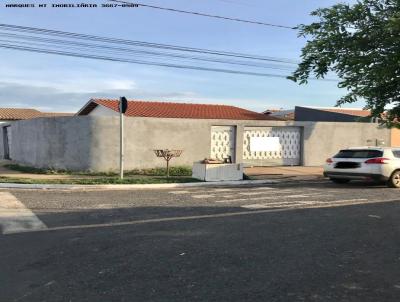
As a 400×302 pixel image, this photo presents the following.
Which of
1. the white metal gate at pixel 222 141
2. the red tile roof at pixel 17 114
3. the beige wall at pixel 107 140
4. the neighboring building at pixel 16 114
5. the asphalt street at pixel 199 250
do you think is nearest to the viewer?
the asphalt street at pixel 199 250

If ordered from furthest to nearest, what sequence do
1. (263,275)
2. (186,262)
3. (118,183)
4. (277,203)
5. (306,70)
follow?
1. (118,183)
2. (277,203)
3. (306,70)
4. (186,262)
5. (263,275)

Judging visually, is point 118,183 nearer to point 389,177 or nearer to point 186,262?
point 389,177

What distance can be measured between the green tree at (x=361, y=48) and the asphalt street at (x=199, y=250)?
2.41 m

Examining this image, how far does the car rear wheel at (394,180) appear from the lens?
15.3m

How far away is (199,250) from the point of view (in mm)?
6758

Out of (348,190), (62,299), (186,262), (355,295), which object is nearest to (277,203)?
(348,190)

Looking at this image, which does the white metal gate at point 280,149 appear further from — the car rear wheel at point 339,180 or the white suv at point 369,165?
the white suv at point 369,165

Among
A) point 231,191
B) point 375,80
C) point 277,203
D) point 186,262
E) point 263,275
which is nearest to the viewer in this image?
point 263,275

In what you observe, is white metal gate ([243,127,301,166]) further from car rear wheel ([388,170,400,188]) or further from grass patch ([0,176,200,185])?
car rear wheel ([388,170,400,188])

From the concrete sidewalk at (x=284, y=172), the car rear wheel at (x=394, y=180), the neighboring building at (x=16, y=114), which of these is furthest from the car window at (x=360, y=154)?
the neighboring building at (x=16, y=114)

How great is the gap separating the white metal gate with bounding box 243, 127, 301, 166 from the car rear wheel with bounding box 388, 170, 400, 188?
7801mm

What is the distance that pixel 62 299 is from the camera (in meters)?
4.76

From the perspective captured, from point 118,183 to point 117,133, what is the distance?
4.08 metres

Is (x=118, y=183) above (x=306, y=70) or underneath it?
underneath
